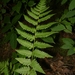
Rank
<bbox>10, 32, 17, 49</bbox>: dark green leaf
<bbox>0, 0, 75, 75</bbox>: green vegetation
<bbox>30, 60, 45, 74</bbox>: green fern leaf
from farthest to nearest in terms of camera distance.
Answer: <bbox>10, 32, 17, 49</bbox>: dark green leaf → <bbox>0, 0, 75, 75</bbox>: green vegetation → <bbox>30, 60, 45, 74</bbox>: green fern leaf

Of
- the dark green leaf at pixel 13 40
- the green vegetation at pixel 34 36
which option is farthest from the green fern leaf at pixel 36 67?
the dark green leaf at pixel 13 40

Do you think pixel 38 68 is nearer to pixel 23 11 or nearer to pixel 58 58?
pixel 58 58

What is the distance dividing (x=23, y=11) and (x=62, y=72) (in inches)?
54.9

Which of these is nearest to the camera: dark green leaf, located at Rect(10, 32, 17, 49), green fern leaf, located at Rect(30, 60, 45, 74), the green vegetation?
green fern leaf, located at Rect(30, 60, 45, 74)

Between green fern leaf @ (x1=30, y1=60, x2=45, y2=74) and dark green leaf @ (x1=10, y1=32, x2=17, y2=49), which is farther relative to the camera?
dark green leaf @ (x1=10, y1=32, x2=17, y2=49)

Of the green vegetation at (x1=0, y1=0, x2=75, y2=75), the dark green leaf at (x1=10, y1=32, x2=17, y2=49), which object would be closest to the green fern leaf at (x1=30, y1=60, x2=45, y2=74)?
the green vegetation at (x1=0, y1=0, x2=75, y2=75)

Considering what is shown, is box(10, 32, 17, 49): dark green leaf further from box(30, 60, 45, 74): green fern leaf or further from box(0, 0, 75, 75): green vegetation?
box(30, 60, 45, 74): green fern leaf

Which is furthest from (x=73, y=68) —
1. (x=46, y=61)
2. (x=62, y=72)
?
(x=46, y=61)

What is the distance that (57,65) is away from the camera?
3150 millimetres

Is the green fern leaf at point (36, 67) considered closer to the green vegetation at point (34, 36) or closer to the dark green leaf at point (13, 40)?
the green vegetation at point (34, 36)

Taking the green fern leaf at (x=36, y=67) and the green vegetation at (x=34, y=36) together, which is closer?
the green fern leaf at (x=36, y=67)

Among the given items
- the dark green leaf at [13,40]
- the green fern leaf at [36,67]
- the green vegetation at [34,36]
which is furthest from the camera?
the dark green leaf at [13,40]

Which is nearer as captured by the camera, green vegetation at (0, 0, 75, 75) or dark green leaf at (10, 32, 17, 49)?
green vegetation at (0, 0, 75, 75)

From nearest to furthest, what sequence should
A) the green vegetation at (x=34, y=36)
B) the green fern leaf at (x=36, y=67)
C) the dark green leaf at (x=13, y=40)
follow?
the green fern leaf at (x=36, y=67) → the green vegetation at (x=34, y=36) → the dark green leaf at (x=13, y=40)
